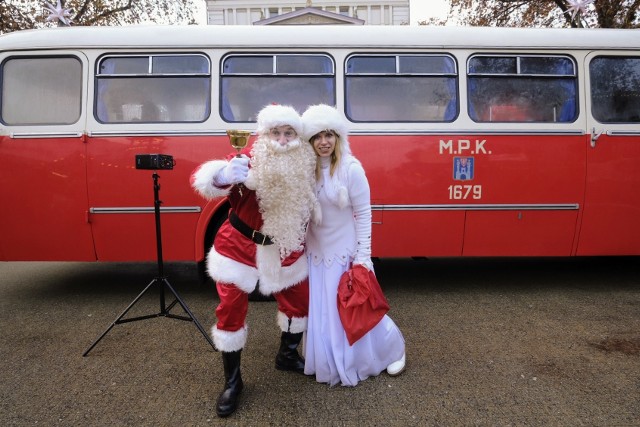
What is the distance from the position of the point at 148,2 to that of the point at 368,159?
1626cm

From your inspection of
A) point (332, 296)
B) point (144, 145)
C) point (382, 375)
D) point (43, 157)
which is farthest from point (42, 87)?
point (382, 375)

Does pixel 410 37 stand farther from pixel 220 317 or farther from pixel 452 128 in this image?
pixel 220 317

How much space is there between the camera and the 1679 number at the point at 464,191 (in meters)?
4.58

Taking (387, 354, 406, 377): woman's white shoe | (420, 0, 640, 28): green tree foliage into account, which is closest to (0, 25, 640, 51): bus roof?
(387, 354, 406, 377): woman's white shoe

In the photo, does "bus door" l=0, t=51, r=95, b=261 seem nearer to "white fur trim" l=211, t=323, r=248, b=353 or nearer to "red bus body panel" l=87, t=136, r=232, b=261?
"red bus body panel" l=87, t=136, r=232, b=261

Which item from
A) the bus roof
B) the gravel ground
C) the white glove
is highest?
the bus roof

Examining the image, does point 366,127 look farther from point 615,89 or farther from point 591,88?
point 615,89

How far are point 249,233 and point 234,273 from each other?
10.3 inches

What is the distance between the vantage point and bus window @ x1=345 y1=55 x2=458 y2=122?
4.55 m

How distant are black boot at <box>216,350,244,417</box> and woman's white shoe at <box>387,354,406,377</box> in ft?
3.29

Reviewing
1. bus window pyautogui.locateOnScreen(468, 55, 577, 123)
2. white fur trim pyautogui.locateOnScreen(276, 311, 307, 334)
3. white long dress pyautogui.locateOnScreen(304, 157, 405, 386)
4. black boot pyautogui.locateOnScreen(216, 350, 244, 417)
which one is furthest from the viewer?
bus window pyautogui.locateOnScreen(468, 55, 577, 123)

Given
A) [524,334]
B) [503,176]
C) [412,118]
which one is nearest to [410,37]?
[412,118]

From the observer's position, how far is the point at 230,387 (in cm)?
274

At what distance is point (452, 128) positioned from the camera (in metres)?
4.57
